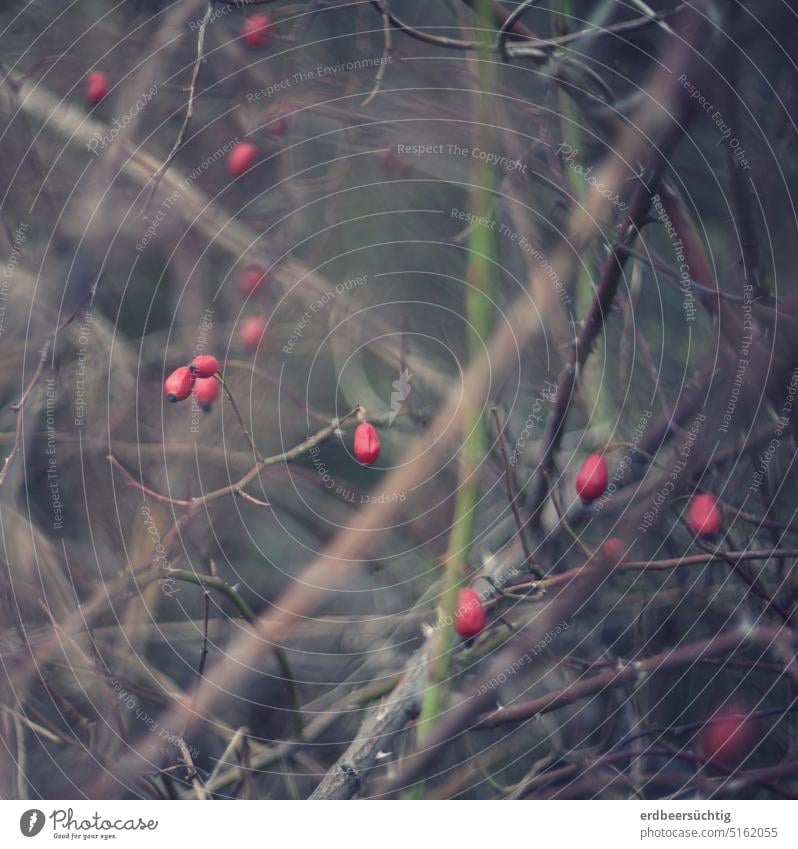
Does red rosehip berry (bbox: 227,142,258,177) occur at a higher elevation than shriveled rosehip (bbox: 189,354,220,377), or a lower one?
higher

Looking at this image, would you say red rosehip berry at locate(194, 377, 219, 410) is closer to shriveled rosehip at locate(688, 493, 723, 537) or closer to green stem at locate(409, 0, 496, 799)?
green stem at locate(409, 0, 496, 799)

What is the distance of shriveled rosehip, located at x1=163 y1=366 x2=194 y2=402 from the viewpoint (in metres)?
0.72

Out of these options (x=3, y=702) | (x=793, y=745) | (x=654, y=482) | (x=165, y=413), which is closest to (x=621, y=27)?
(x=654, y=482)

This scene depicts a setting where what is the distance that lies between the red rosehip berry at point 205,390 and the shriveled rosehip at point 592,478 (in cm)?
35

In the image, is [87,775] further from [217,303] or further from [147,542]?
[217,303]

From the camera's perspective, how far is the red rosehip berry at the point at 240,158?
2.41 feet

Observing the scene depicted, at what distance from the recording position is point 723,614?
2.48ft

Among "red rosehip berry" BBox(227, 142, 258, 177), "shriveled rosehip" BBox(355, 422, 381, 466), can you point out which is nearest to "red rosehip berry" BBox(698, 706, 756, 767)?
"shriveled rosehip" BBox(355, 422, 381, 466)

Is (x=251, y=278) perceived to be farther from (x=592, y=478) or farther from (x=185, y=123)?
(x=592, y=478)

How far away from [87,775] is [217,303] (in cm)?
46

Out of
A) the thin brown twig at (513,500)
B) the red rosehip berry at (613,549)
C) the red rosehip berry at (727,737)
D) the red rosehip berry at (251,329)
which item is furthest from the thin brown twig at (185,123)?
the red rosehip berry at (727,737)

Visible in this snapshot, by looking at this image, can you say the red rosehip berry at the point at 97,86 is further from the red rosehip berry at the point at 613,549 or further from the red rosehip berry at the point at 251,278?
the red rosehip berry at the point at 613,549

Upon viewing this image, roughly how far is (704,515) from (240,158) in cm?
56
